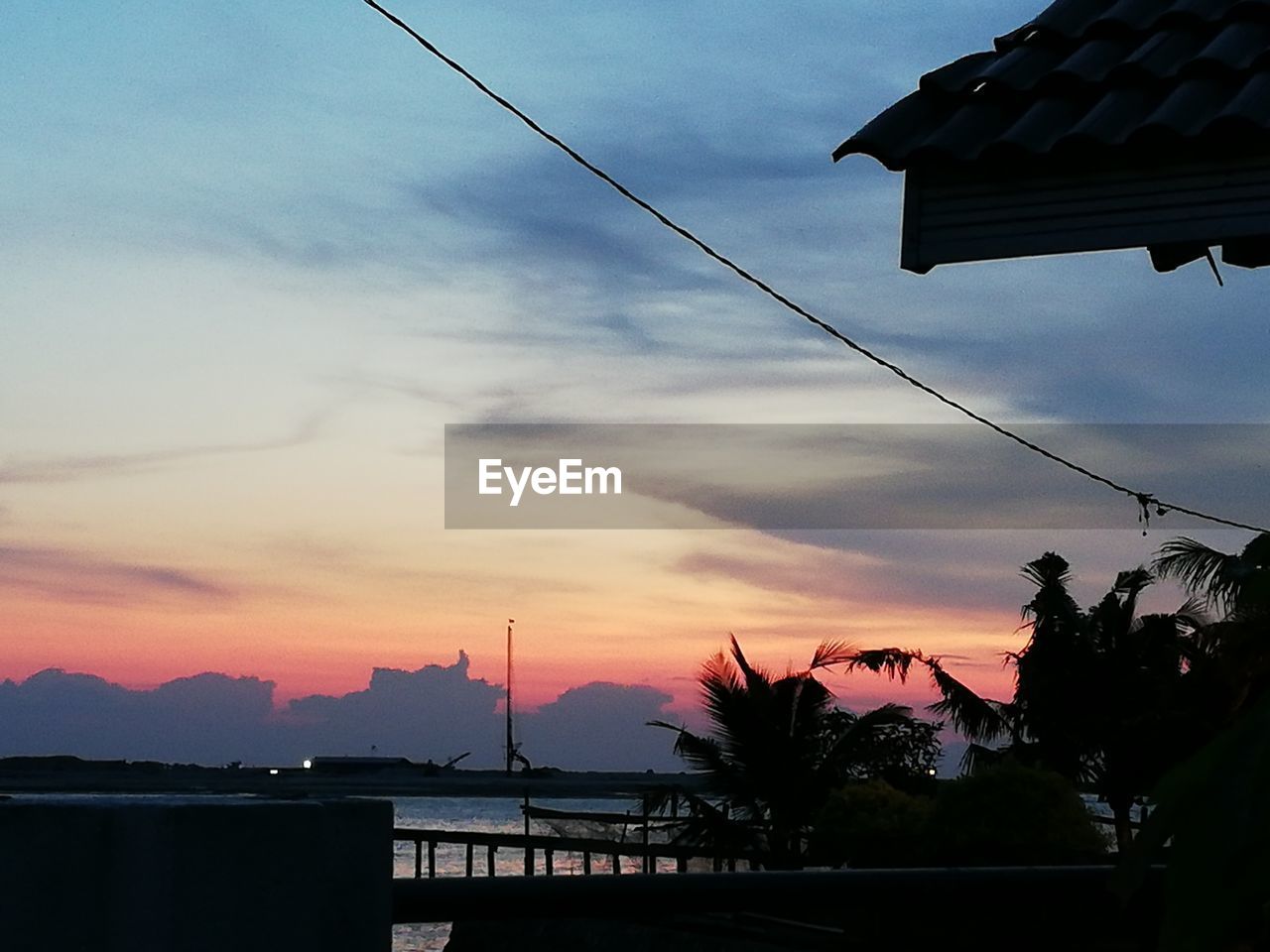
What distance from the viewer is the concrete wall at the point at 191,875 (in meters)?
1.53

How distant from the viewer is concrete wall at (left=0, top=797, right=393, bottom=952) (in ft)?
5.03

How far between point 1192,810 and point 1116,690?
113ft

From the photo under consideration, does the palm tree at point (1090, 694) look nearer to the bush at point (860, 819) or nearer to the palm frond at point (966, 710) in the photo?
the palm frond at point (966, 710)

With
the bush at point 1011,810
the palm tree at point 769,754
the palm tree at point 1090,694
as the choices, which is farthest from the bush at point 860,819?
the palm tree at point 1090,694

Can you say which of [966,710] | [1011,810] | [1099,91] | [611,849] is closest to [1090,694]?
[966,710]

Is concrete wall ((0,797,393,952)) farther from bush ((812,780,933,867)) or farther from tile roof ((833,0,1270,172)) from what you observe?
bush ((812,780,933,867))

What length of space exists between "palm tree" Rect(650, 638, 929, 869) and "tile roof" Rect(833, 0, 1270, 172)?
2174cm

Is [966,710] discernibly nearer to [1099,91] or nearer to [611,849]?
[611,849]

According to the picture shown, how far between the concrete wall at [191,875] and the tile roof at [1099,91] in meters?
3.28

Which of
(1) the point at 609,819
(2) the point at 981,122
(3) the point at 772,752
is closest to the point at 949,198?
(2) the point at 981,122

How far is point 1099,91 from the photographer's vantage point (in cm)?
448

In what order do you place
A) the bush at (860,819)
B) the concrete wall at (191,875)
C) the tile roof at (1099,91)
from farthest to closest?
the bush at (860,819) < the tile roof at (1099,91) < the concrete wall at (191,875)

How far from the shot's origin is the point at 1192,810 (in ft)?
4.14

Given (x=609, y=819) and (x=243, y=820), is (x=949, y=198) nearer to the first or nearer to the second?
(x=243, y=820)
